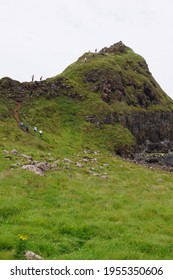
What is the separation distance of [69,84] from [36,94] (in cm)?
1420

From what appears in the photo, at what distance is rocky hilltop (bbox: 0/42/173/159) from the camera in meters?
99.8

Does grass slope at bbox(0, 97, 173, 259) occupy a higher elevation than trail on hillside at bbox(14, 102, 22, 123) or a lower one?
lower

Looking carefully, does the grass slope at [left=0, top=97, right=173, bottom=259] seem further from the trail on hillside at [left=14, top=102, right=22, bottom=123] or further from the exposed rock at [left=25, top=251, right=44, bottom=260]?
the trail on hillside at [left=14, top=102, right=22, bottom=123]

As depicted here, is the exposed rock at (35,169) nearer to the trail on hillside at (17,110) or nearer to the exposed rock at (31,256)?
the exposed rock at (31,256)

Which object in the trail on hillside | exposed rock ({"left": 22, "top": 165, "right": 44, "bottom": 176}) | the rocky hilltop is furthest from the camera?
the rocky hilltop

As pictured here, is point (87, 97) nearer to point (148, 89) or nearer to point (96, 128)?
point (96, 128)

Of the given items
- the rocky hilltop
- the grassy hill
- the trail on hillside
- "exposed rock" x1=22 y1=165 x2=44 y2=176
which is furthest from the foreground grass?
the rocky hilltop

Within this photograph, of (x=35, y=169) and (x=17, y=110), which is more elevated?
(x=17, y=110)

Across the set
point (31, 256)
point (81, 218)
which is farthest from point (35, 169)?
point (31, 256)

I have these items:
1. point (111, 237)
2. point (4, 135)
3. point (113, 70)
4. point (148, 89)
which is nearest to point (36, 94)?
point (113, 70)

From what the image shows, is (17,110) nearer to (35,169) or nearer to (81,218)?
(35,169)

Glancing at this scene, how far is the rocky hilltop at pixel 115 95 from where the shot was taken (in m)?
99.8

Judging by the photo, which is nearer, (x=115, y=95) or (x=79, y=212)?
(x=79, y=212)

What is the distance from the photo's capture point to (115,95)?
384 feet
